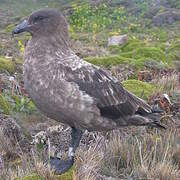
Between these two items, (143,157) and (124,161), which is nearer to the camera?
(143,157)

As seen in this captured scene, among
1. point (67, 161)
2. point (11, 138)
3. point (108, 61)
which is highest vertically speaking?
point (67, 161)

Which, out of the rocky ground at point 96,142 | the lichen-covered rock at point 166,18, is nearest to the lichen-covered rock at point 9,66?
the rocky ground at point 96,142

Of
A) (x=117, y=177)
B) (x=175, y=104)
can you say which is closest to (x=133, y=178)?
(x=117, y=177)

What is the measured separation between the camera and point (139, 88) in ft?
21.4

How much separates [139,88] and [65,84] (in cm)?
304

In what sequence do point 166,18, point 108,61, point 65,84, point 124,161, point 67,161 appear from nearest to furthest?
point 65,84 < point 67,161 < point 124,161 < point 108,61 < point 166,18

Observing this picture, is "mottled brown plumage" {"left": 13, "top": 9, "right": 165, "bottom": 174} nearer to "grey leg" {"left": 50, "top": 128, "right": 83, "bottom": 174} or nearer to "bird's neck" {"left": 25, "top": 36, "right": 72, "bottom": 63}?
A: "bird's neck" {"left": 25, "top": 36, "right": 72, "bottom": 63}

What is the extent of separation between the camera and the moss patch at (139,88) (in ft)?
20.5

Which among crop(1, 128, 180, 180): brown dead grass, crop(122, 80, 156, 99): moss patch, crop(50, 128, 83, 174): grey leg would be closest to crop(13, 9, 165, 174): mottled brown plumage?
crop(50, 128, 83, 174): grey leg

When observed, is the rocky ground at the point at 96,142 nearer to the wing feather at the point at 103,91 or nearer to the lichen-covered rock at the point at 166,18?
the wing feather at the point at 103,91

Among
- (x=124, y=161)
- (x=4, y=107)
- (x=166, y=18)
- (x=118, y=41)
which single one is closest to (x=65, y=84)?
(x=124, y=161)

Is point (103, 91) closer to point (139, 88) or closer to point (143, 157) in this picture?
point (143, 157)

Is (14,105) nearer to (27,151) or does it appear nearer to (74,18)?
(27,151)

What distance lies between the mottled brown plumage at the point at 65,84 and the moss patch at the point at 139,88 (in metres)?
1.96
